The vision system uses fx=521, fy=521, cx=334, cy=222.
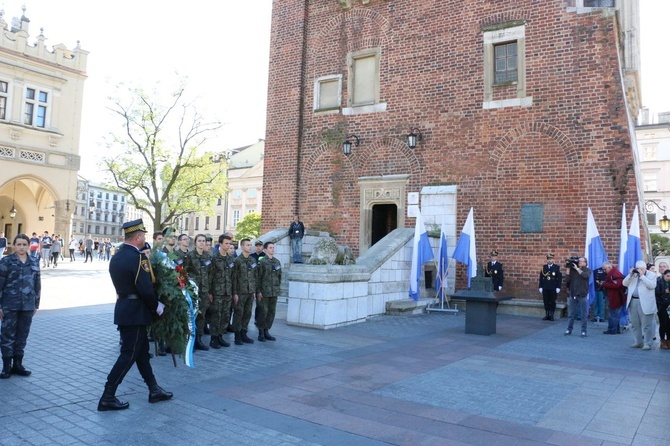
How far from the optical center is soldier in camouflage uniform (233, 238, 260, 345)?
900cm

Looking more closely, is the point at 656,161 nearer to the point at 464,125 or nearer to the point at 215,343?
the point at 464,125

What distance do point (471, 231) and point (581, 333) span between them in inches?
159

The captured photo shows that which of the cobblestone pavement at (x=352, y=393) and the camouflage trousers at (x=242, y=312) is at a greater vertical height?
the camouflage trousers at (x=242, y=312)

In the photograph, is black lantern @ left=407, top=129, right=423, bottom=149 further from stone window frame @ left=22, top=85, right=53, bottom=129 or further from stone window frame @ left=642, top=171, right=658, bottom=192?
stone window frame @ left=642, top=171, right=658, bottom=192

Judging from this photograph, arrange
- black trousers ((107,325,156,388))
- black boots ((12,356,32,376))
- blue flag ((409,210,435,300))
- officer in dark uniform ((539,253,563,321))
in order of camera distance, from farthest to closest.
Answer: blue flag ((409,210,435,300)) < officer in dark uniform ((539,253,563,321)) < black boots ((12,356,32,376)) < black trousers ((107,325,156,388))

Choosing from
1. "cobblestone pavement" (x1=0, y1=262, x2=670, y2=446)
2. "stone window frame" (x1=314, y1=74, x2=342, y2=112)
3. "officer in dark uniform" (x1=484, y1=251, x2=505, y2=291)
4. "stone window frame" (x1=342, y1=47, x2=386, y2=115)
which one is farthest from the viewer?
"stone window frame" (x1=314, y1=74, x2=342, y2=112)

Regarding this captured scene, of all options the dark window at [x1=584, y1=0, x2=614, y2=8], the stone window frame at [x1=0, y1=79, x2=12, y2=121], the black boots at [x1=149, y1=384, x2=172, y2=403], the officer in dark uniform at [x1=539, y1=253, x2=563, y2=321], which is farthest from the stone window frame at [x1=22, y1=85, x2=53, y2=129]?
the black boots at [x1=149, y1=384, x2=172, y2=403]

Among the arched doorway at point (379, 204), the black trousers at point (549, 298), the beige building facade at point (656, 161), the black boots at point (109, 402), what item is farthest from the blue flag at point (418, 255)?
the beige building facade at point (656, 161)

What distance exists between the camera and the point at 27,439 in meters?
4.27

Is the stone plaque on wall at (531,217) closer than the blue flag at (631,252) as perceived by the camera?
No

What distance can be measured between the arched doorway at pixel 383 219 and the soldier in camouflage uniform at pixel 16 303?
12.3m

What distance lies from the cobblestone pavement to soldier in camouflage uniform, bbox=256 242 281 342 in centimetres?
38

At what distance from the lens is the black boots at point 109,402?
16.8ft

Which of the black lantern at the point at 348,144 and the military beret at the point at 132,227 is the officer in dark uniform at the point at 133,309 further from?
the black lantern at the point at 348,144
